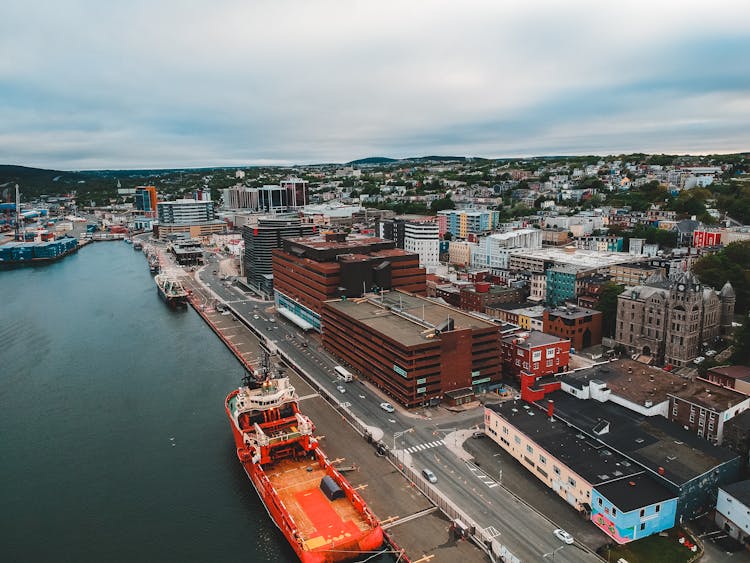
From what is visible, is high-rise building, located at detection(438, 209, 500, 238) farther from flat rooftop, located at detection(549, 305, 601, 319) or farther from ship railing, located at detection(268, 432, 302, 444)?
ship railing, located at detection(268, 432, 302, 444)

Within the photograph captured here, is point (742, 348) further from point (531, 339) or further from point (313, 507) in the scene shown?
point (313, 507)

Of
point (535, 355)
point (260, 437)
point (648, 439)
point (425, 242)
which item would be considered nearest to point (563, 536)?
point (648, 439)

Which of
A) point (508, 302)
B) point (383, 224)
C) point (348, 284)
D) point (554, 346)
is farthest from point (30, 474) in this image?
point (383, 224)

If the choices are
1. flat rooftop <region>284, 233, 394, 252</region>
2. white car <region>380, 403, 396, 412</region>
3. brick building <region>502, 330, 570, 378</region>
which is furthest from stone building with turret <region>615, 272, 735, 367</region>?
flat rooftop <region>284, 233, 394, 252</region>

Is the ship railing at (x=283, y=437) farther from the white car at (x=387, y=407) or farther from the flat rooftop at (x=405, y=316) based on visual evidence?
the flat rooftop at (x=405, y=316)

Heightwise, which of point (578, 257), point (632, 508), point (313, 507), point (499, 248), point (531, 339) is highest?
point (499, 248)
